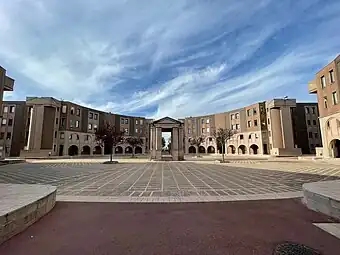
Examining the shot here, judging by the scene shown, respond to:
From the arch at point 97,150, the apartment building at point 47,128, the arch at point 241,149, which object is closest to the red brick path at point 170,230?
the apartment building at point 47,128

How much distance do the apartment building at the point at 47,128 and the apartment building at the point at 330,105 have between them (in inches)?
1523

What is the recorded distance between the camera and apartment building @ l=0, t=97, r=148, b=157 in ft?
139

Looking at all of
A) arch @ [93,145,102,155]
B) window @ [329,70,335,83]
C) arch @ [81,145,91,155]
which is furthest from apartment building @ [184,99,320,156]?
arch @ [81,145,91,155]

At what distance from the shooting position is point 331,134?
2580cm

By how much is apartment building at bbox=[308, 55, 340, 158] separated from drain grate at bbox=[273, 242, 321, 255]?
92.6ft

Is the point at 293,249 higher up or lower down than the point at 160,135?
lower down

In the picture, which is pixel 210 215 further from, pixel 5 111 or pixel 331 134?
pixel 5 111

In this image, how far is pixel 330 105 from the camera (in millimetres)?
25984

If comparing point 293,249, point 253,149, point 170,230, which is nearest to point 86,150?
point 253,149

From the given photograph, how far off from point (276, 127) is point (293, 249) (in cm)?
4915

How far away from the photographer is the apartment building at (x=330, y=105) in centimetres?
2459

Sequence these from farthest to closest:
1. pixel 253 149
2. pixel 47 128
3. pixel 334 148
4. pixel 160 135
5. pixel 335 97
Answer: pixel 253 149, pixel 47 128, pixel 160 135, pixel 334 148, pixel 335 97

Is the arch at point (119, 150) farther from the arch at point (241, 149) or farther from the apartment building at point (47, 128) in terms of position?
the arch at point (241, 149)

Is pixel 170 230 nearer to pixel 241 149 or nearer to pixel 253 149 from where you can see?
pixel 253 149
